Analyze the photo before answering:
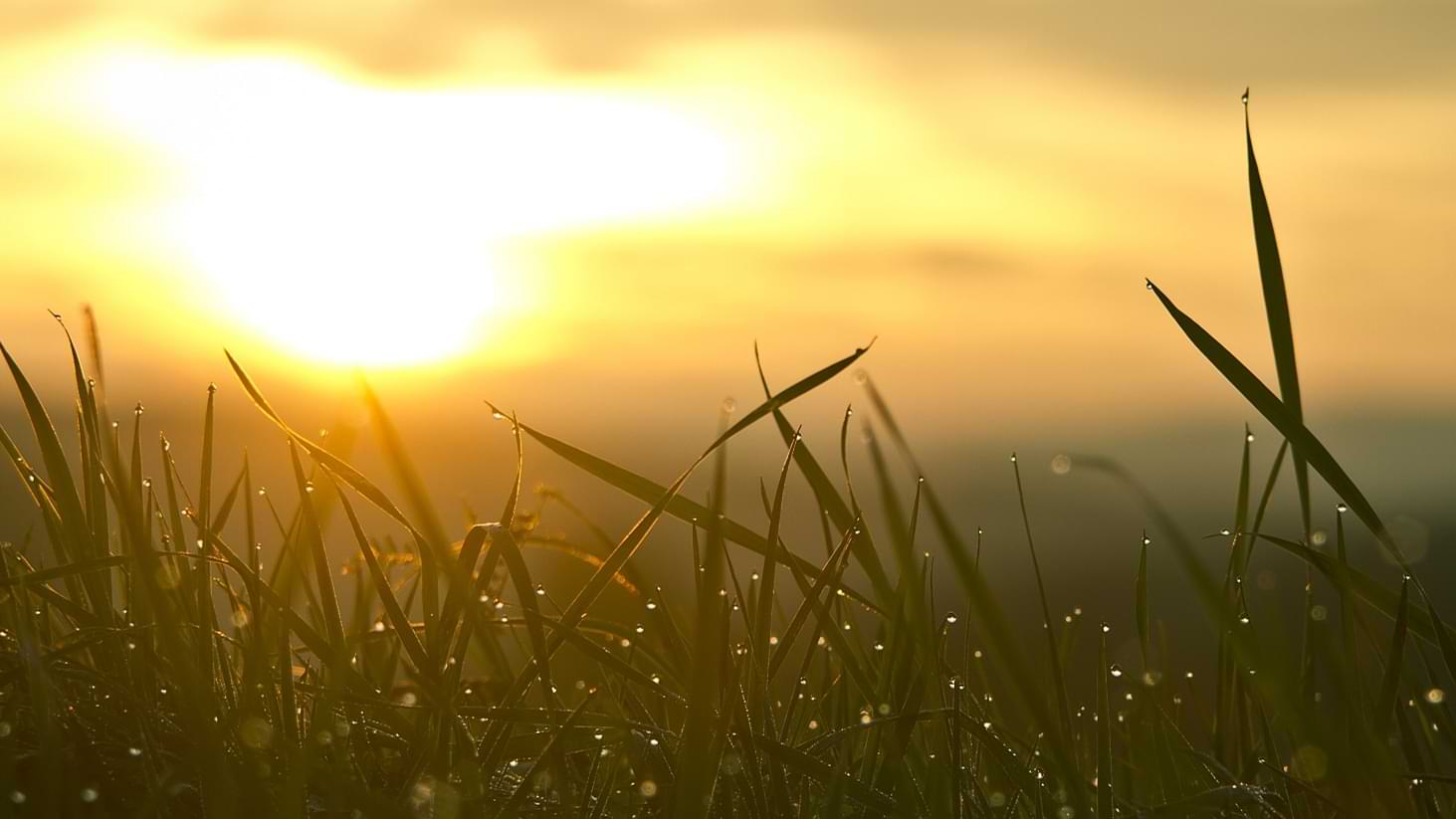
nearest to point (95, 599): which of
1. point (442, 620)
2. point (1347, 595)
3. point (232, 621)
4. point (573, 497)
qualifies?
point (232, 621)

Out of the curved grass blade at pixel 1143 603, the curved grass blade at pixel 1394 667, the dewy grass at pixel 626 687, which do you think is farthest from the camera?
the curved grass blade at pixel 1143 603

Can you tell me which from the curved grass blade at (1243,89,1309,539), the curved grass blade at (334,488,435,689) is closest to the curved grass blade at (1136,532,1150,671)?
the curved grass blade at (1243,89,1309,539)

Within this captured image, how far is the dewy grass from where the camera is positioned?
3.76ft

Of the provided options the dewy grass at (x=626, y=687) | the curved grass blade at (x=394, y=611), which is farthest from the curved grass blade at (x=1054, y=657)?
the curved grass blade at (x=394, y=611)

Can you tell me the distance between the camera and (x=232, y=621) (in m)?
1.57

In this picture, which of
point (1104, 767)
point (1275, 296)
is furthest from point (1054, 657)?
point (1275, 296)

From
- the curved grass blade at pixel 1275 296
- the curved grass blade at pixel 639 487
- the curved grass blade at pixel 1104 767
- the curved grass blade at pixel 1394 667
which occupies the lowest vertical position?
the curved grass blade at pixel 1104 767

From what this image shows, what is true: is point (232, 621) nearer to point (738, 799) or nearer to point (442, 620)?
point (442, 620)

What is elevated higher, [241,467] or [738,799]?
[241,467]

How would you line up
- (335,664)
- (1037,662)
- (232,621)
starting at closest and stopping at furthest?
(335,664), (232,621), (1037,662)

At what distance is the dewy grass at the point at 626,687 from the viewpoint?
1145 millimetres

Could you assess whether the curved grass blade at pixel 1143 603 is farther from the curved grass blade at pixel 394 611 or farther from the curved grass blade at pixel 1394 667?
the curved grass blade at pixel 394 611

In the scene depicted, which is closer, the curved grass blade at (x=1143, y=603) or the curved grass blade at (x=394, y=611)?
the curved grass blade at (x=394, y=611)

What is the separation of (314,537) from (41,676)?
0.40m
